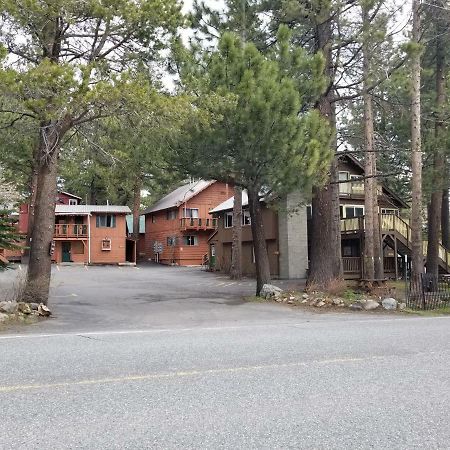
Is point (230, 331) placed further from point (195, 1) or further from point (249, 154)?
point (195, 1)

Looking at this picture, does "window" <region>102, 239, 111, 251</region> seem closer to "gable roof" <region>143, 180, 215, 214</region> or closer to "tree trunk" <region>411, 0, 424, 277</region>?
"gable roof" <region>143, 180, 215, 214</region>

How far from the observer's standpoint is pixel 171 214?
4984cm

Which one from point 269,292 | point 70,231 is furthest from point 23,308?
point 70,231

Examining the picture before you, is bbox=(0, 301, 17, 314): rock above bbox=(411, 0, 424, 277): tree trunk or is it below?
below

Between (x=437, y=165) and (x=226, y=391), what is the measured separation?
66.7 ft

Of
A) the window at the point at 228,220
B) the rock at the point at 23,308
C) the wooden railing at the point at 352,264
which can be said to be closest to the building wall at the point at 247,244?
the window at the point at 228,220

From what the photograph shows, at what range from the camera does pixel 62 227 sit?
150 ft

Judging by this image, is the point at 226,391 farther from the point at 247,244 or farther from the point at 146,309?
the point at 247,244

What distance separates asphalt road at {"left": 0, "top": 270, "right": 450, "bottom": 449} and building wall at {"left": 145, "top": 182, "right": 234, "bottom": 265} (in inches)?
1483

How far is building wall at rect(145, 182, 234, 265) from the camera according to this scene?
47.9m

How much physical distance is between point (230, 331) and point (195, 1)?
529 inches

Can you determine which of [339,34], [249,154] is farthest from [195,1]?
[249,154]

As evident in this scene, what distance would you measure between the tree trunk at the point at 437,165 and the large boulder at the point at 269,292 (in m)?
7.87

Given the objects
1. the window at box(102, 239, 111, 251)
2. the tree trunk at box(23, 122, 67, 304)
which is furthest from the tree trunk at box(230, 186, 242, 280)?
the window at box(102, 239, 111, 251)
